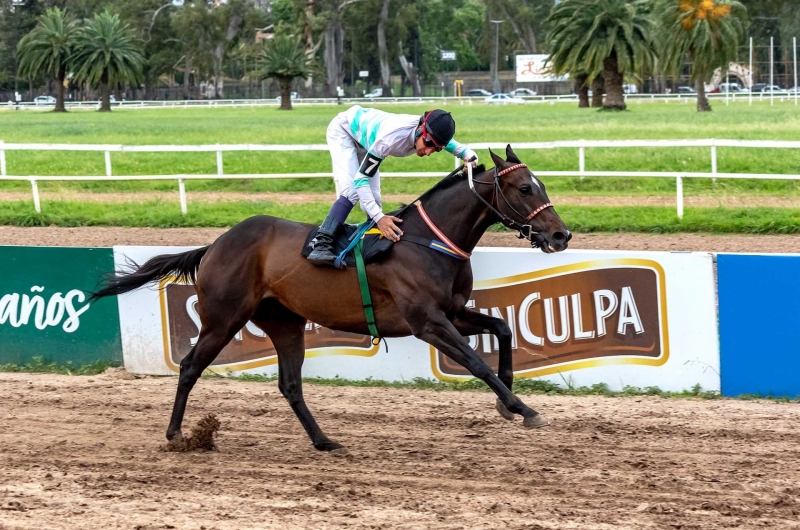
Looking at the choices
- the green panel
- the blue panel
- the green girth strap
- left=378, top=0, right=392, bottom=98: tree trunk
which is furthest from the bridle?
left=378, top=0, right=392, bottom=98: tree trunk

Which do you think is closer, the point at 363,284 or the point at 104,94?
the point at 363,284

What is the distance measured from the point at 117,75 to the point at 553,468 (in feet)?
187

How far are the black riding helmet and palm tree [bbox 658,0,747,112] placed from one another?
34320 mm

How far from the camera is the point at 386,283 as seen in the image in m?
6.09

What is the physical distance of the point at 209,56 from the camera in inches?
3435

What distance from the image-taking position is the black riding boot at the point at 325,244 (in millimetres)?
6176

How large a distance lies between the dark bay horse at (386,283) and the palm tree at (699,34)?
112ft

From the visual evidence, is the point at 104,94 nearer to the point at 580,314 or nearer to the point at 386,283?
the point at 580,314

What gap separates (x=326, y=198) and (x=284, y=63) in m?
42.5

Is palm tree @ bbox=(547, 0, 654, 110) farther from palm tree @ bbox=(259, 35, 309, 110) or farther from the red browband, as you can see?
the red browband

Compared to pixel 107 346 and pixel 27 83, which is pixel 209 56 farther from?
pixel 107 346

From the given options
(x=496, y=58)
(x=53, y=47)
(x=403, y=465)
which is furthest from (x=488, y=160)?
(x=496, y=58)

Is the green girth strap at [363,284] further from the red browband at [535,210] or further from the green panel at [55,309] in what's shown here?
the green panel at [55,309]

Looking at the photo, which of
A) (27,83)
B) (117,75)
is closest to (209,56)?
(27,83)
